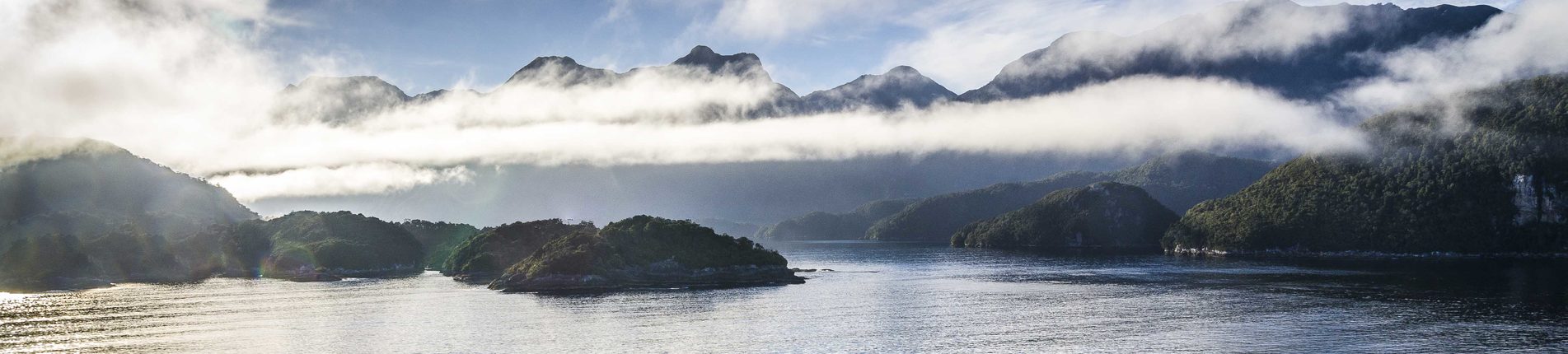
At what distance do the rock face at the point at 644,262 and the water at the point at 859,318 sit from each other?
12.0 m

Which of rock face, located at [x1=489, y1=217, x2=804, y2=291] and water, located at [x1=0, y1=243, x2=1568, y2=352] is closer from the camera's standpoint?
water, located at [x1=0, y1=243, x2=1568, y2=352]

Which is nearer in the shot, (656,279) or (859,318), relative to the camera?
(859,318)

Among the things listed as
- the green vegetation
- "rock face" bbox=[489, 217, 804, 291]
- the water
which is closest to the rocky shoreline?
"rock face" bbox=[489, 217, 804, 291]

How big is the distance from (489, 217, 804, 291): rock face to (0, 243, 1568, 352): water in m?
12.0

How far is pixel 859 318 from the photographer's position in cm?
11594

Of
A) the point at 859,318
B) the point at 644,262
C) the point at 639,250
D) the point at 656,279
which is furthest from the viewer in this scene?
the point at 639,250

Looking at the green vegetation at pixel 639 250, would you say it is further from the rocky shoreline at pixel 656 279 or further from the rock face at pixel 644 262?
the rocky shoreline at pixel 656 279

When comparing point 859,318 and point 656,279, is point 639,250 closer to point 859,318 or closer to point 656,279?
point 656,279

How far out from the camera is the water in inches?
3627

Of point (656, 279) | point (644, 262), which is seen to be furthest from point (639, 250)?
point (656, 279)

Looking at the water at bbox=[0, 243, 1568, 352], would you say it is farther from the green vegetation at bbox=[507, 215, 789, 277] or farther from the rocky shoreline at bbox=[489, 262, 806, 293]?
the green vegetation at bbox=[507, 215, 789, 277]

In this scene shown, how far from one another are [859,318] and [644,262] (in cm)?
7395

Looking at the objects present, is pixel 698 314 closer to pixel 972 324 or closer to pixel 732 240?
pixel 972 324

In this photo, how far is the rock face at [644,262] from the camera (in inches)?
6678
